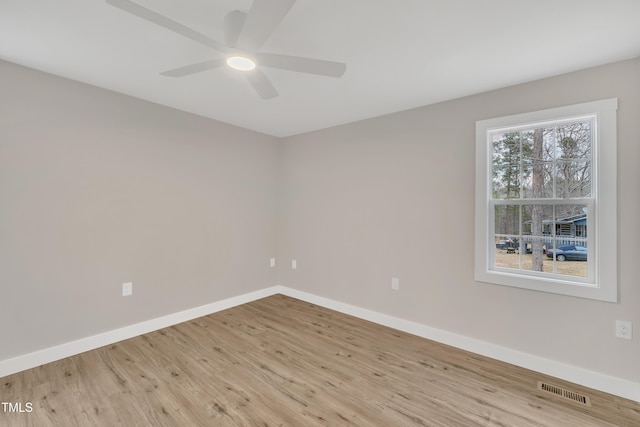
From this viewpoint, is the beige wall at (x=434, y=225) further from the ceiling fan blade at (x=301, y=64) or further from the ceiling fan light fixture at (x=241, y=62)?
the ceiling fan light fixture at (x=241, y=62)

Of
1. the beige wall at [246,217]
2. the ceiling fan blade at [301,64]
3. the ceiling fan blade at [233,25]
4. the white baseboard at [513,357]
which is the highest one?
the ceiling fan blade at [233,25]

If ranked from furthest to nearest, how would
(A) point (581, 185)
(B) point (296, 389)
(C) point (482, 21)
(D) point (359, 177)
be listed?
(D) point (359, 177)
(A) point (581, 185)
(B) point (296, 389)
(C) point (482, 21)

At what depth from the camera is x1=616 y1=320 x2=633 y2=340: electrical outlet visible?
197 cm

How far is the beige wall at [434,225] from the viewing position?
6.57ft

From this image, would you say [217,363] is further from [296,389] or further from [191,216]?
[191,216]

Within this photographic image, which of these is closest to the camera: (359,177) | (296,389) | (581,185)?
(296,389)

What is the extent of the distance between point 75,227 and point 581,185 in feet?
13.7

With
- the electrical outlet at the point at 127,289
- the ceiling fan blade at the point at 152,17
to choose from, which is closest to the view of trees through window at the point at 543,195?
the ceiling fan blade at the point at 152,17

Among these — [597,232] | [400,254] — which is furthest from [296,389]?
[597,232]

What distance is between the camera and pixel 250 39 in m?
1.46

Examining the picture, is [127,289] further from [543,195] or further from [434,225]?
[543,195]

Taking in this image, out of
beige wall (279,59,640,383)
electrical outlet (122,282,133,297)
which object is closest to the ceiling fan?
beige wall (279,59,640,383)

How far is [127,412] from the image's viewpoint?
5.88 feet

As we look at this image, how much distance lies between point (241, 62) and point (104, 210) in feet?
6.44
